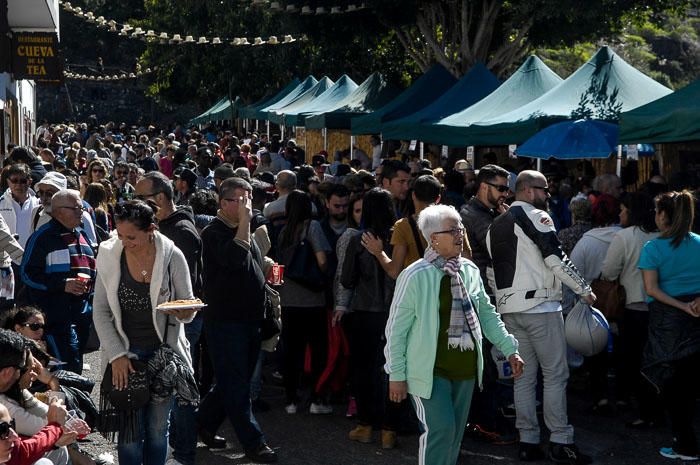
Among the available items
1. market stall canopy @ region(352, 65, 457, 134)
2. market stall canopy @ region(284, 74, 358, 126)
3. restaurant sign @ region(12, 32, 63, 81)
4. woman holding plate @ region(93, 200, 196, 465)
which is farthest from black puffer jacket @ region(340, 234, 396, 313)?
market stall canopy @ region(284, 74, 358, 126)

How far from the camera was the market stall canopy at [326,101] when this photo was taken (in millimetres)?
Result: 24250

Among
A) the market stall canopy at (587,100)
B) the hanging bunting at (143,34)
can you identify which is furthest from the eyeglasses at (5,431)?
the hanging bunting at (143,34)

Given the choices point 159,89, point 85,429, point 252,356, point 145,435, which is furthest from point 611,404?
point 159,89

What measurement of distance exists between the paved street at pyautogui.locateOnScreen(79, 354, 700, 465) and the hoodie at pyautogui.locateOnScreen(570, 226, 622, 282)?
1140mm

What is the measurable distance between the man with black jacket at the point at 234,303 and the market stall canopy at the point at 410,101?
10.8m

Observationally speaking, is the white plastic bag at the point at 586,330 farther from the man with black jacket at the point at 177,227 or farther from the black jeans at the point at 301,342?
the man with black jacket at the point at 177,227

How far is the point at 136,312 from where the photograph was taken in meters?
5.77

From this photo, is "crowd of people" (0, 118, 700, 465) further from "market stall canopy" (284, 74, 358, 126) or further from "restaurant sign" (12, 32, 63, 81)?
"market stall canopy" (284, 74, 358, 126)

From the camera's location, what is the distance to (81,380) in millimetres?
6324

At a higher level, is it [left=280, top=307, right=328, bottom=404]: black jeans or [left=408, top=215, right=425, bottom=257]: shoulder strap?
[left=408, top=215, right=425, bottom=257]: shoulder strap

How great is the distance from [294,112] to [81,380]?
64.4ft

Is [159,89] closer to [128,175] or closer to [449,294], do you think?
[128,175]

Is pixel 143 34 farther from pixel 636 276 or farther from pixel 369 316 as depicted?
pixel 636 276

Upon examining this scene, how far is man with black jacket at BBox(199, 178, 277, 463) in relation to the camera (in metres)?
6.99
